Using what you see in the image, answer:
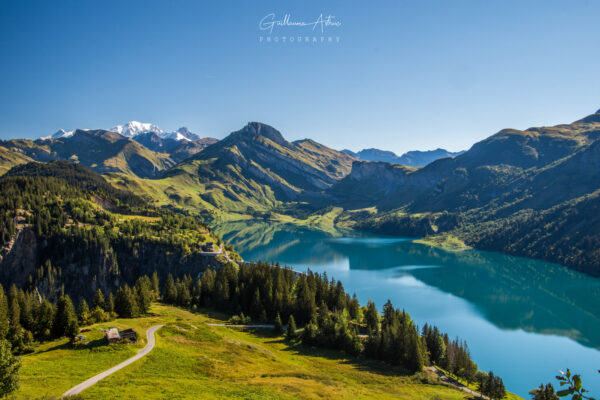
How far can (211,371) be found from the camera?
145 feet

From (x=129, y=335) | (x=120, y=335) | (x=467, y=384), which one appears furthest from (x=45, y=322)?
(x=467, y=384)

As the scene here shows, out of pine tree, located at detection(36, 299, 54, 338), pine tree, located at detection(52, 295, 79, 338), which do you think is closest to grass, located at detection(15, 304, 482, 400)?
pine tree, located at detection(52, 295, 79, 338)

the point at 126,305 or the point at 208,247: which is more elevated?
the point at 208,247

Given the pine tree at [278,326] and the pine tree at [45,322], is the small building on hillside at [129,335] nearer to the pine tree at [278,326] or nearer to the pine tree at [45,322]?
the pine tree at [45,322]

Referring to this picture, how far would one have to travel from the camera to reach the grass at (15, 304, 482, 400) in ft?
119

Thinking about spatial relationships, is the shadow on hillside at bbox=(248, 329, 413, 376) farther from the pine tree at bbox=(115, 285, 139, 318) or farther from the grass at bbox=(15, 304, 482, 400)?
the pine tree at bbox=(115, 285, 139, 318)

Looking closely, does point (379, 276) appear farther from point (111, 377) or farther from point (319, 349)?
point (111, 377)

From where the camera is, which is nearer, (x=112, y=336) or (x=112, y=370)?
(x=112, y=370)

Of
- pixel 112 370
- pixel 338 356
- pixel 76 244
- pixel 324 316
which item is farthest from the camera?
pixel 76 244

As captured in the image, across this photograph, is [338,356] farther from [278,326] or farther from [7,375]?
[7,375]

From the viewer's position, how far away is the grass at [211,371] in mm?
36156

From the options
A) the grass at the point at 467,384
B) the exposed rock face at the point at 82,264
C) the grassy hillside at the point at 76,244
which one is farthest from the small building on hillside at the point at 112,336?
the grassy hillside at the point at 76,244

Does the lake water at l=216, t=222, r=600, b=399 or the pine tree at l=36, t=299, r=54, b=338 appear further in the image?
the lake water at l=216, t=222, r=600, b=399

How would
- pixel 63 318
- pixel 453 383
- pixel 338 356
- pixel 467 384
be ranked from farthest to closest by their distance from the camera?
1. pixel 338 356
2. pixel 467 384
3. pixel 453 383
4. pixel 63 318
